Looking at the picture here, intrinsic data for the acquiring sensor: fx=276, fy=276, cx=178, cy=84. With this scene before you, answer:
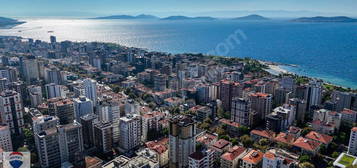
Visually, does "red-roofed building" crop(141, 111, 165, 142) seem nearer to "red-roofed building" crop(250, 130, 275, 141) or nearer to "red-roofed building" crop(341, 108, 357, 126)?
"red-roofed building" crop(250, 130, 275, 141)

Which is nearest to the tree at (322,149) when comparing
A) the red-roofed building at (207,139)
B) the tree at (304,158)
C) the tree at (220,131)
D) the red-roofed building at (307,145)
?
the red-roofed building at (307,145)

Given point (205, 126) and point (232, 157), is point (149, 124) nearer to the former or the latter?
point (205, 126)

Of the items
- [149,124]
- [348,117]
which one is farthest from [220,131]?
[348,117]

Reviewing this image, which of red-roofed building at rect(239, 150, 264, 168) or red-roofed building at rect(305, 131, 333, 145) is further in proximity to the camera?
red-roofed building at rect(305, 131, 333, 145)

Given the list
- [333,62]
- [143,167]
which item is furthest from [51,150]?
[333,62]

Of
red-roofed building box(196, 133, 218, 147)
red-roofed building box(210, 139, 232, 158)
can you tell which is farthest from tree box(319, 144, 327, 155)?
red-roofed building box(196, 133, 218, 147)
